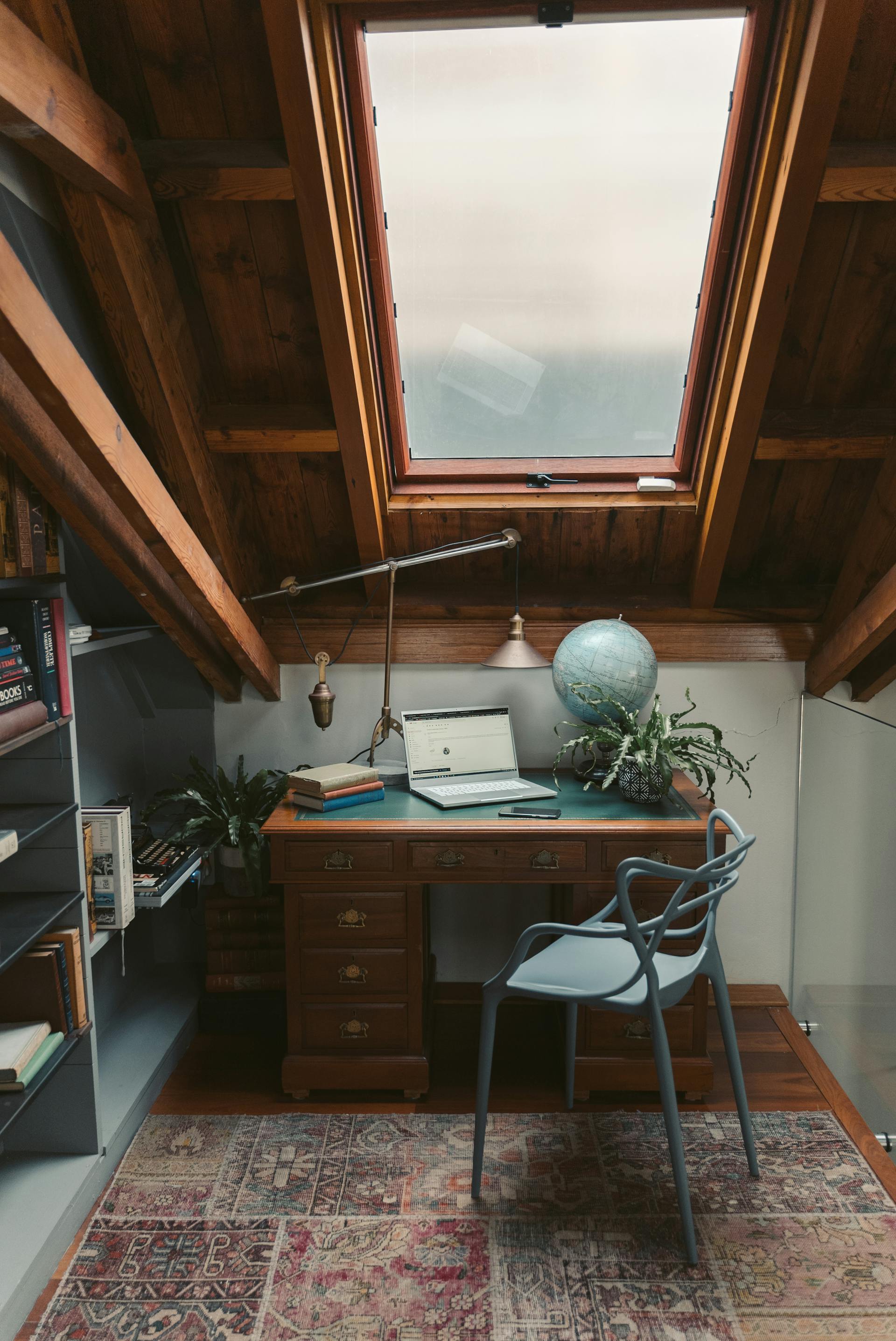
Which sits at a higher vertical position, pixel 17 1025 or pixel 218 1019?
pixel 17 1025

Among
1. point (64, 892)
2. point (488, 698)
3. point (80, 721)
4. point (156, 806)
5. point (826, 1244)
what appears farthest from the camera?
point (488, 698)

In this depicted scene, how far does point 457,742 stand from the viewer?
9.48ft

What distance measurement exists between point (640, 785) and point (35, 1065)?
1.61 meters

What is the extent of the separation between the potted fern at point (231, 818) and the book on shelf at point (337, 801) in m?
0.15

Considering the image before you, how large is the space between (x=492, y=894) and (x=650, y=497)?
1.36 m

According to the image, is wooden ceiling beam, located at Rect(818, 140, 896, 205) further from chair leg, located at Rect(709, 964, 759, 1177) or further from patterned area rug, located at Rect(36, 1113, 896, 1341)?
patterned area rug, located at Rect(36, 1113, 896, 1341)

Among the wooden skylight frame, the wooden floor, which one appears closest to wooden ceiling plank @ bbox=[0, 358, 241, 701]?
the wooden skylight frame

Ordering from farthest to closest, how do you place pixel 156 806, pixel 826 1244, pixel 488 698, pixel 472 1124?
pixel 488 698
pixel 156 806
pixel 472 1124
pixel 826 1244

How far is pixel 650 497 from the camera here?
2807 millimetres

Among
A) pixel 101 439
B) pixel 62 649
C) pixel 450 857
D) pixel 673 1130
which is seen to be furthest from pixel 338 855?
pixel 101 439

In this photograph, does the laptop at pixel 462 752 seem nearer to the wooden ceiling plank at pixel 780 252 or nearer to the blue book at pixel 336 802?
the blue book at pixel 336 802

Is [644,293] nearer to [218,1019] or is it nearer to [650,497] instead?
[650,497]

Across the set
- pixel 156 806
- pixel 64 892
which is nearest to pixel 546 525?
pixel 156 806

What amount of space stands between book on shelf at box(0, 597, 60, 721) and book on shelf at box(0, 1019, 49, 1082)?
66 centimetres
